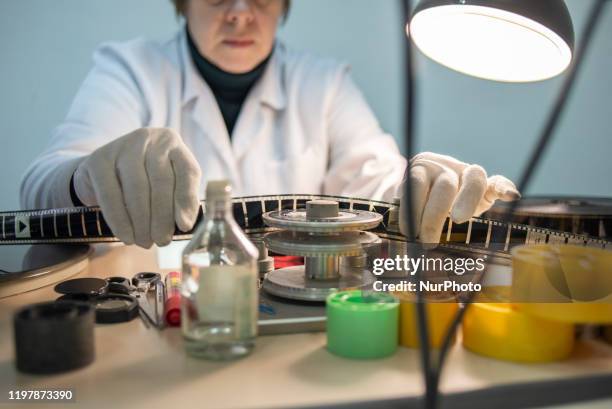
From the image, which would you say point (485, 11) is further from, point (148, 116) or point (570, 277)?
point (148, 116)

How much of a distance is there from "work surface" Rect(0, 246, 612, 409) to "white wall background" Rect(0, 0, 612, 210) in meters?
1.11

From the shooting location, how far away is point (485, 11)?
1.95 ft

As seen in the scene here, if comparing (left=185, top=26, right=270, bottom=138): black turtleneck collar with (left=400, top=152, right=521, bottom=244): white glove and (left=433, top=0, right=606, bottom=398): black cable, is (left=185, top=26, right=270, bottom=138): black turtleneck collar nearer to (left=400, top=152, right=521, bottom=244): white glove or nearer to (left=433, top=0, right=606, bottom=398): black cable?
(left=400, top=152, right=521, bottom=244): white glove

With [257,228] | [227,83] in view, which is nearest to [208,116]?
[227,83]

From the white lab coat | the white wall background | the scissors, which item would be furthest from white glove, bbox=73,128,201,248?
the white wall background

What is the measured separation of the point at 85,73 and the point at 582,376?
1.61 meters

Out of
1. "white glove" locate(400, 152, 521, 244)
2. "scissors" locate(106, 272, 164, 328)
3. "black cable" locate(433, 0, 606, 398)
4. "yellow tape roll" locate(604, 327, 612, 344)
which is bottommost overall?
"yellow tape roll" locate(604, 327, 612, 344)

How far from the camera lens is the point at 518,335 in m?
0.46

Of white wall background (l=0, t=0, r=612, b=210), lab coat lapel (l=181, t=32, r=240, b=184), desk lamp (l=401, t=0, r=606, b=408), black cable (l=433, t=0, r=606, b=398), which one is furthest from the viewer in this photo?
white wall background (l=0, t=0, r=612, b=210)

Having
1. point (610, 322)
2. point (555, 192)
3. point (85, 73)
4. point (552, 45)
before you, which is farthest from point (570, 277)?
point (85, 73)

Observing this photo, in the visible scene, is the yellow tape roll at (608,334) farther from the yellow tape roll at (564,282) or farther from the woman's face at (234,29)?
the woman's face at (234,29)

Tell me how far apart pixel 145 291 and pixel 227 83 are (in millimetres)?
930

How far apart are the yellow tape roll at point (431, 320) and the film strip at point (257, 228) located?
0.86ft

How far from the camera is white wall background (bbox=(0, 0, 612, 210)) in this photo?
1617 millimetres
